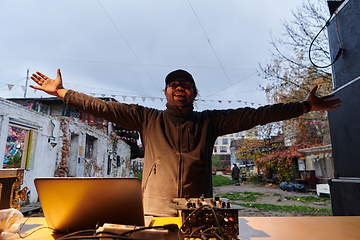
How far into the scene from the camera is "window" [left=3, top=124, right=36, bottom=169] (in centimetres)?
691

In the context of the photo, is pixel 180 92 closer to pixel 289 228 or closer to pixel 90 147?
pixel 289 228

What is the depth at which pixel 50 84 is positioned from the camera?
1.72 m

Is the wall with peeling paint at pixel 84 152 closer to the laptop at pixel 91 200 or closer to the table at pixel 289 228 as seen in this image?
the table at pixel 289 228

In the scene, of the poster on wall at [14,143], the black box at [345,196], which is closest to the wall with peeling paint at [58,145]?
the poster on wall at [14,143]

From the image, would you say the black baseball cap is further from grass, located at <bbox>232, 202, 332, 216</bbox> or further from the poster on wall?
the poster on wall

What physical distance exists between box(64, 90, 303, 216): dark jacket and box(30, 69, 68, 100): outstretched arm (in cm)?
7

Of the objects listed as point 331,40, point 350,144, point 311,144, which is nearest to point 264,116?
point 350,144

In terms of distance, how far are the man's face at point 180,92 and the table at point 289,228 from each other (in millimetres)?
963

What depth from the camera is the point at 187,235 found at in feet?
2.87

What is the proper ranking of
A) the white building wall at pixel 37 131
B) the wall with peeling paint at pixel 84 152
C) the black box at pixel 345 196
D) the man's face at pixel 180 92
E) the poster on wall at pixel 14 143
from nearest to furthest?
the man's face at pixel 180 92 < the black box at pixel 345 196 < the white building wall at pixel 37 131 < the poster on wall at pixel 14 143 < the wall with peeling paint at pixel 84 152

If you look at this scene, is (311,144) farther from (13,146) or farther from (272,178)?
(13,146)

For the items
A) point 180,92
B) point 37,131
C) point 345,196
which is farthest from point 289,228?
point 37,131

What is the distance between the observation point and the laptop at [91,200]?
779 mm

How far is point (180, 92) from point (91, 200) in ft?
4.01
